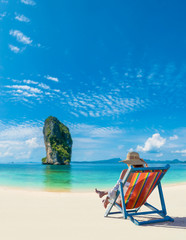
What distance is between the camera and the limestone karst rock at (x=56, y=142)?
89.1 m

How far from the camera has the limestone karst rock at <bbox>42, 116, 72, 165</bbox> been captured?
89.1 metres

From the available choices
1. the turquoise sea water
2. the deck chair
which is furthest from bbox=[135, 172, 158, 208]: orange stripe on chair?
the turquoise sea water

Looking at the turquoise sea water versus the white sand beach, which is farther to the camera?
the turquoise sea water

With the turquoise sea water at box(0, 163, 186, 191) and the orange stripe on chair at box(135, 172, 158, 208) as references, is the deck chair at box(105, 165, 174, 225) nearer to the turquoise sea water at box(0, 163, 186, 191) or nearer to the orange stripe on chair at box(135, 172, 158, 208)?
the orange stripe on chair at box(135, 172, 158, 208)

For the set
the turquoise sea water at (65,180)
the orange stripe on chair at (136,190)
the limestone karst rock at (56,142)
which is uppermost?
the limestone karst rock at (56,142)

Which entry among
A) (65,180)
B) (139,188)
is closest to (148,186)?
(139,188)

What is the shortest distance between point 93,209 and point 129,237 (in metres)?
2.19

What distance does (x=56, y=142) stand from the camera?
299 feet

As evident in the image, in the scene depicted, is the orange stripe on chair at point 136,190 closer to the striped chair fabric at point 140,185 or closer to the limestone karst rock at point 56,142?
the striped chair fabric at point 140,185

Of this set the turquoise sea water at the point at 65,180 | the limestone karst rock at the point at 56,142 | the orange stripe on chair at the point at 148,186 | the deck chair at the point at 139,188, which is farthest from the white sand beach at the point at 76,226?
the limestone karst rock at the point at 56,142

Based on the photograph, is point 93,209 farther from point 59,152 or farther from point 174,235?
point 59,152

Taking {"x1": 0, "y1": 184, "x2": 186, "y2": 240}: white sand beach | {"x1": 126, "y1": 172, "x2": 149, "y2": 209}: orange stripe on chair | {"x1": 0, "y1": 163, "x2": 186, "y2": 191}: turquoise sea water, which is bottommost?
{"x1": 0, "y1": 163, "x2": 186, "y2": 191}: turquoise sea water

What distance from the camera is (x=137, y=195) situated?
3.94 meters

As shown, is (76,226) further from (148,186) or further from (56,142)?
(56,142)
